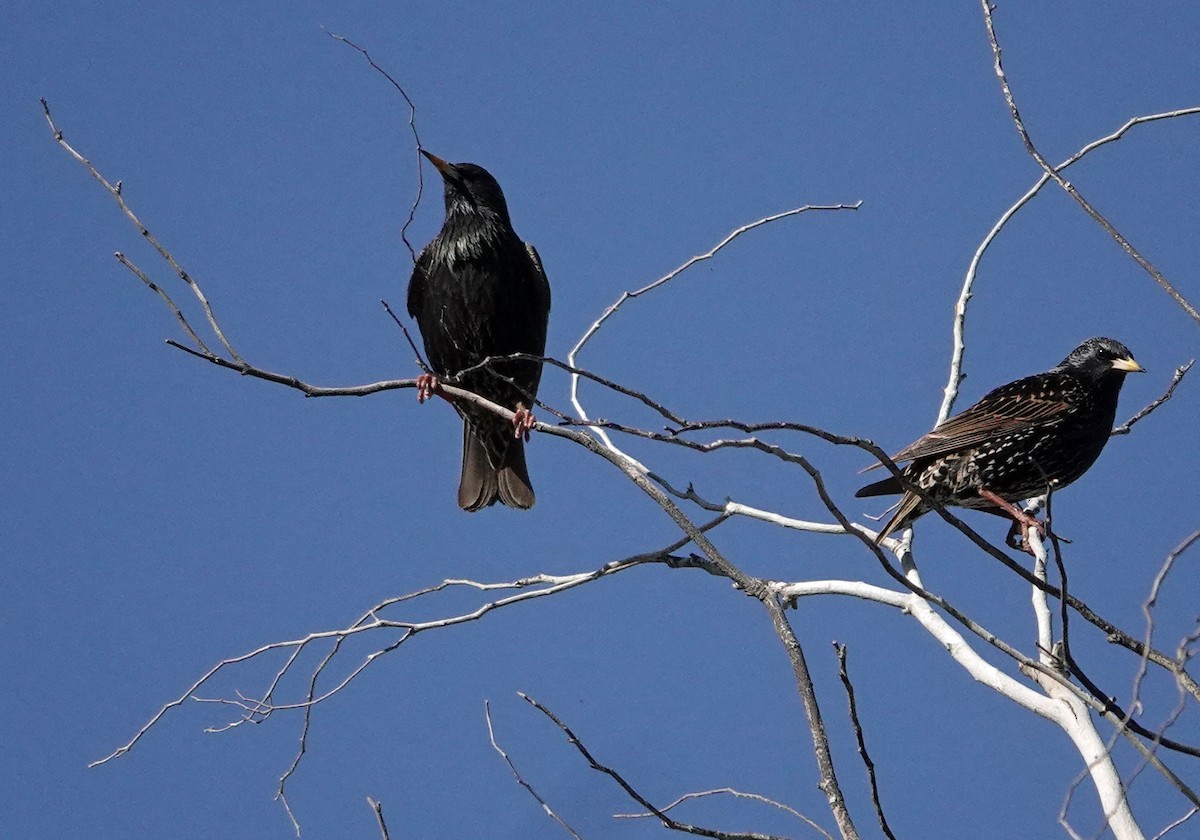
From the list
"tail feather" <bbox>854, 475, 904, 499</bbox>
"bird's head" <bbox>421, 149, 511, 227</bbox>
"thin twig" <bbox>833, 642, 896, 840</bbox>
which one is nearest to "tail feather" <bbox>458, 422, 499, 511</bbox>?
"bird's head" <bbox>421, 149, 511, 227</bbox>

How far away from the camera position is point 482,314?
6035 millimetres

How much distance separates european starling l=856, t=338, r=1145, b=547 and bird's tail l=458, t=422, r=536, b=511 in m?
1.81

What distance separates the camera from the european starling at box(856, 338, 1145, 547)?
5.50 meters

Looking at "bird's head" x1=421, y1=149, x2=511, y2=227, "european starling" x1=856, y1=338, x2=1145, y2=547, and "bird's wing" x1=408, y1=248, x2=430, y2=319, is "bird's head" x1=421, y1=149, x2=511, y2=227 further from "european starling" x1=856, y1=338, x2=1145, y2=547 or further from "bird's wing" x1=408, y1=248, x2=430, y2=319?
"european starling" x1=856, y1=338, x2=1145, y2=547

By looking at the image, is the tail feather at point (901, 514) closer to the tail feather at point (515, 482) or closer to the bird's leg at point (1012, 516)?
the bird's leg at point (1012, 516)

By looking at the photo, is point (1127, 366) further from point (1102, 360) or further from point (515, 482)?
point (515, 482)

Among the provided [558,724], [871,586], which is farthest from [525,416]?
[558,724]

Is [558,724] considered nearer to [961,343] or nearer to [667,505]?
[667,505]

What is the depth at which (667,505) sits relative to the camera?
3.45 meters

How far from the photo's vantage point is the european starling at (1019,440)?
18.0ft

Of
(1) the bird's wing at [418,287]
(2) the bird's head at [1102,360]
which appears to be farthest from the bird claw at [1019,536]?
(1) the bird's wing at [418,287]

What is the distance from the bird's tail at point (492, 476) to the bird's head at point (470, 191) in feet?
3.45

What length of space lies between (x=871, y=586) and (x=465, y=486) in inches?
121

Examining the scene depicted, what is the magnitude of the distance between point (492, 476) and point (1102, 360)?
2.91 metres
